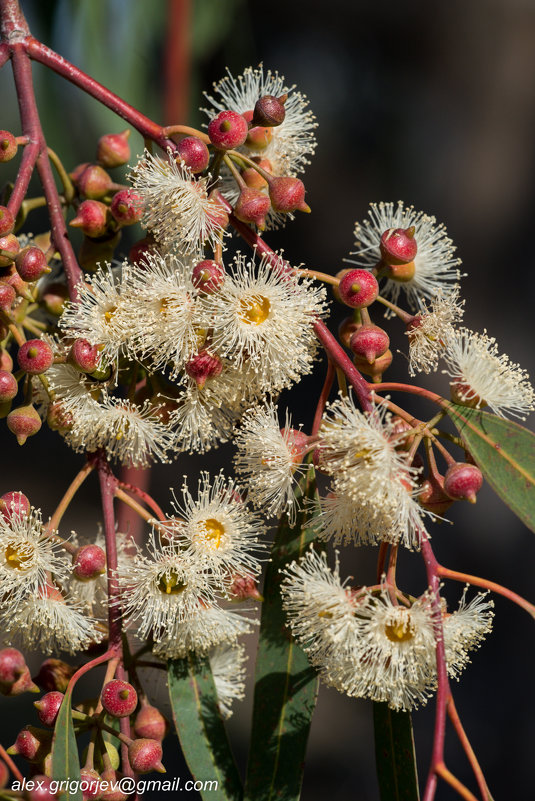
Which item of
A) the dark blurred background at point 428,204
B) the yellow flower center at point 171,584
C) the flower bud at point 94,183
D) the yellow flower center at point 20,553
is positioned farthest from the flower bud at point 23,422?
the dark blurred background at point 428,204

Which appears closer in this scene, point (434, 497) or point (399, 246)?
point (434, 497)

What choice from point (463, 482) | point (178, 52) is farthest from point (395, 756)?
point (178, 52)

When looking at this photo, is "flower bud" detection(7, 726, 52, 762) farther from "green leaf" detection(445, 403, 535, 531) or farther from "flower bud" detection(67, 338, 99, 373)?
"green leaf" detection(445, 403, 535, 531)

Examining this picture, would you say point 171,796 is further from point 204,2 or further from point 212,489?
point 204,2

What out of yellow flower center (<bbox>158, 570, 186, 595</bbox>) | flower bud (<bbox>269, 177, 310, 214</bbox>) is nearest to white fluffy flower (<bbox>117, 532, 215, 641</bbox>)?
yellow flower center (<bbox>158, 570, 186, 595</bbox>)

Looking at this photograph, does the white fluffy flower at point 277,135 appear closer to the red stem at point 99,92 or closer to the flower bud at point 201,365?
the red stem at point 99,92

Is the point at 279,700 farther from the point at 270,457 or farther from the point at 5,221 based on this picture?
the point at 5,221
